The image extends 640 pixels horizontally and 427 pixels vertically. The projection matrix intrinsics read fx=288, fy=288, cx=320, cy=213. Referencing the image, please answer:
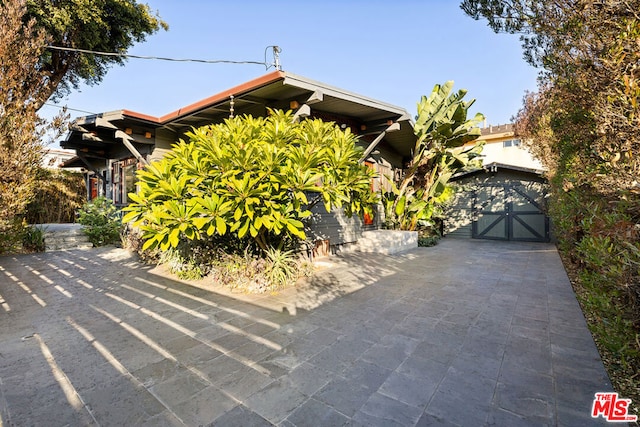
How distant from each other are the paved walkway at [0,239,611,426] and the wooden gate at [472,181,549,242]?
6521mm

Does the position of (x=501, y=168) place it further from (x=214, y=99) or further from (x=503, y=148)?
(x=214, y=99)

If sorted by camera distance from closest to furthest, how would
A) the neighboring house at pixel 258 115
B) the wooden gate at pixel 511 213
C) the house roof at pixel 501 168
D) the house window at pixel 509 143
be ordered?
the neighboring house at pixel 258 115 → the house roof at pixel 501 168 → the wooden gate at pixel 511 213 → the house window at pixel 509 143

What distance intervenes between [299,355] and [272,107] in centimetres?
534

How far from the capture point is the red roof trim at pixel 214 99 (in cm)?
491

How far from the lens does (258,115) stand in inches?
268

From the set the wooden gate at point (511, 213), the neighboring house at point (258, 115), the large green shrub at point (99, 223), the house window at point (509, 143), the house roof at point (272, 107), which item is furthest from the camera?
the house window at point (509, 143)

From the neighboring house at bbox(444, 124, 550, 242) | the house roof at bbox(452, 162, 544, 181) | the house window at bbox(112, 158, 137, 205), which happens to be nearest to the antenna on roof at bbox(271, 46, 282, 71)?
the house window at bbox(112, 158, 137, 205)

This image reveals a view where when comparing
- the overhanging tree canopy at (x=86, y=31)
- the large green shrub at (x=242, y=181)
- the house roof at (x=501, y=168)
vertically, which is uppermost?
the overhanging tree canopy at (x=86, y=31)

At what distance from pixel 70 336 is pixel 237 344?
182cm

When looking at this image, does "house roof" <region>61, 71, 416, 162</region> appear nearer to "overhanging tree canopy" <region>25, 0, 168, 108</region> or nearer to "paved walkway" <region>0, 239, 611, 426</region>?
"paved walkway" <region>0, 239, 611, 426</region>

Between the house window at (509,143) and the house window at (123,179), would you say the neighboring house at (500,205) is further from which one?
the house window at (123,179)

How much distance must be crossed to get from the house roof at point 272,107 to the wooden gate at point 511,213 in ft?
16.1

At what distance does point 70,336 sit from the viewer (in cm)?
303

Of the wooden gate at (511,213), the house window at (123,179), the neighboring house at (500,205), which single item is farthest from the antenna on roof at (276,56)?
the wooden gate at (511,213)
